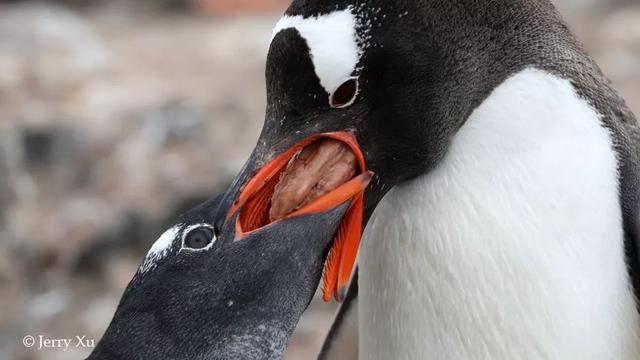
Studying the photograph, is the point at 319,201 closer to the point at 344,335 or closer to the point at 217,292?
the point at 217,292

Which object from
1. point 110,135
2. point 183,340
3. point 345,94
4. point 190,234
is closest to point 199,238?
point 190,234

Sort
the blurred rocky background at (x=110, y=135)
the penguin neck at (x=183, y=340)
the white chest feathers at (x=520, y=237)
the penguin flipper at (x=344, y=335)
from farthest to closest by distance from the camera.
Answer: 1. the blurred rocky background at (x=110, y=135)
2. the penguin flipper at (x=344, y=335)
3. the white chest feathers at (x=520, y=237)
4. the penguin neck at (x=183, y=340)

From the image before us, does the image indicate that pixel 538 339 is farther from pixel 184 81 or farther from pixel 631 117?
pixel 184 81

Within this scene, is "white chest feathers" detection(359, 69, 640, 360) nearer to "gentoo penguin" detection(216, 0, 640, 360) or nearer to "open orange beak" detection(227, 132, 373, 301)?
"gentoo penguin" detection(216, 0, 640, 360)

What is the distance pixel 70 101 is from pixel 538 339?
3.78 meters

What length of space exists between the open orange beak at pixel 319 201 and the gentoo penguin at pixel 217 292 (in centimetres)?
2

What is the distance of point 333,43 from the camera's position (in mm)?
1172

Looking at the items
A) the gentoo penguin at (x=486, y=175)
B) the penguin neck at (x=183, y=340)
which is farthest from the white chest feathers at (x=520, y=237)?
the penguin neck at (x=183, y=340)

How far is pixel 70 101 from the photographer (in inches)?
188

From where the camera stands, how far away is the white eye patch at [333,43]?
1171 millimetres

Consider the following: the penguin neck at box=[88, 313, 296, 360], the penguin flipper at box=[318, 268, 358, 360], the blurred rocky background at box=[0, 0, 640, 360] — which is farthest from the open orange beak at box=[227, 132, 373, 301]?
the blurred rocky background at box=[0, 0, 640, 360]

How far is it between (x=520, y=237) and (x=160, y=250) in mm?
497

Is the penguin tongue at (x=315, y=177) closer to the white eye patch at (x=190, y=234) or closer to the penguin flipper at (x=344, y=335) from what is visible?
the white eye patch at (x=190, y=234)

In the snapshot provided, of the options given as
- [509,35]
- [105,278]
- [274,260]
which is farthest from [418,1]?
[105,278]
